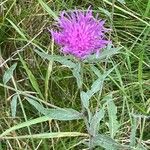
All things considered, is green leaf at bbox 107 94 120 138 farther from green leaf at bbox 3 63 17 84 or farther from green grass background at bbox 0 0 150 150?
green leaf at bbox 3 63 17 84

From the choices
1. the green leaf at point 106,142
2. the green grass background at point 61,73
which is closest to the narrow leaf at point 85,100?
the green leaf at point 106,142

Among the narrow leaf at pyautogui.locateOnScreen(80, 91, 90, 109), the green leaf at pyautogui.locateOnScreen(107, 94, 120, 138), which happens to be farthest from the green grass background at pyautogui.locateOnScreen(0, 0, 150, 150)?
the narrow leaf at pyautogui.locateOnScreen(80, 91, 90, 109)

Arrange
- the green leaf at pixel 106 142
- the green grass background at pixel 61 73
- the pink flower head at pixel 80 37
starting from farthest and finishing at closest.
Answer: the green grass background at pixel 61 73, the green leaf at pixel 106 142, the pink flower head at pixel 80 37

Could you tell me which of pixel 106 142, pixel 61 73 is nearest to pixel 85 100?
pixel 106 142

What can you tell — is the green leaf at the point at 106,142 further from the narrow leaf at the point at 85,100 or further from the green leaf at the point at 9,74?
the green leaf at the point at 9,74

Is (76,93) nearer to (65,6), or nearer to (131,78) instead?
(131,78)

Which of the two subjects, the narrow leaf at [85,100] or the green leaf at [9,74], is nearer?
the narrow leaf at [85,100]

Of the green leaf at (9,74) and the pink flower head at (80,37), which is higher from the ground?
the pink flower head at (80,37)
